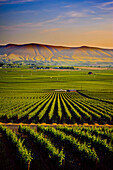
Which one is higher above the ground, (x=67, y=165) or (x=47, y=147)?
(x=47, y=147)

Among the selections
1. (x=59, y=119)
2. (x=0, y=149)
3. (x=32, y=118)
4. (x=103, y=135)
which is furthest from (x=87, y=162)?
(x=32, y=118)

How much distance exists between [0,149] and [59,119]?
17991 millimetres

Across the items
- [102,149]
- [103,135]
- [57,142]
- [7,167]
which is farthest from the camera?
[103,135]

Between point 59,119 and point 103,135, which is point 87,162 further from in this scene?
point 59,119

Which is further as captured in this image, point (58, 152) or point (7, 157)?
point (7, 157)

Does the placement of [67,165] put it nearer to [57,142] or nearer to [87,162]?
[87,162]

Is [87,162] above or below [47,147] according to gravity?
below

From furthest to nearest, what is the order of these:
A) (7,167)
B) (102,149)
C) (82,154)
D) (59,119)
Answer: (59,119) < (102,149) < (82,154) < (7,167)

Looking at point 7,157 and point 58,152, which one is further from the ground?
point 58,152

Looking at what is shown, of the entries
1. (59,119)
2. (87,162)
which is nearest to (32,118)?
(59,119)

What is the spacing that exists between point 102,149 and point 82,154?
118 inches

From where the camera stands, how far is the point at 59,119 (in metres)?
36.4

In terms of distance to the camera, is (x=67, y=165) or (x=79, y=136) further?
(x=79, y=136)

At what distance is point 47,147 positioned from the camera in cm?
1831
